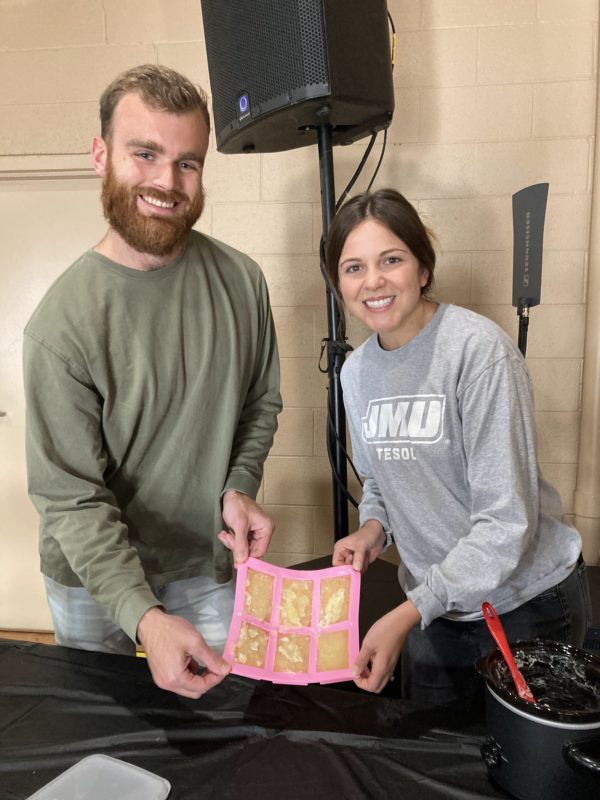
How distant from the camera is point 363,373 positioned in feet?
4.29

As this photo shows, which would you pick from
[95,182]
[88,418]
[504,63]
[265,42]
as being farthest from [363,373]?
[95,182]

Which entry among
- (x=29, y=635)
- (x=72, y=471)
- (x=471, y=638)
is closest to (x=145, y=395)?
(x=72, y=471)

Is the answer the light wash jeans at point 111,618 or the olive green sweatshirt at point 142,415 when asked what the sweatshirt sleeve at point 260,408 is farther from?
the light wash jeans at point 111,618

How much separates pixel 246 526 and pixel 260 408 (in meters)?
0.37

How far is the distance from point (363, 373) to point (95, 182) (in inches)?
71.4

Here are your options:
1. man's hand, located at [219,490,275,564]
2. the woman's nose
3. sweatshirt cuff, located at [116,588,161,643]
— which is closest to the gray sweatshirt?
the woman's nose

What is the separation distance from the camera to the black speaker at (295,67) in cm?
153

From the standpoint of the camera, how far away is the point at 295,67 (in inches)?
61.1

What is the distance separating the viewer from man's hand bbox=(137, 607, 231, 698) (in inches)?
37.2

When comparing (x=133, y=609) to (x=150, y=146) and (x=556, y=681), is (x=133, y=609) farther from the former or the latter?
(x=150, y=146)

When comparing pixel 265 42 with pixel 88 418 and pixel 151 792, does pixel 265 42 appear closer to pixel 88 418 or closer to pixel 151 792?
pixel 88 418

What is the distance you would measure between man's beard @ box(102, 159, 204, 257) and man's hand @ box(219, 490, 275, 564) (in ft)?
1.89

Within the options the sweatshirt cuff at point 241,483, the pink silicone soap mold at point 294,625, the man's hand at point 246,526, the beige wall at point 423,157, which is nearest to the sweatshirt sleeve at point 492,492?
the pink silicone soap mold at point 294,625

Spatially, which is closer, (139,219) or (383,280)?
(383,280)
